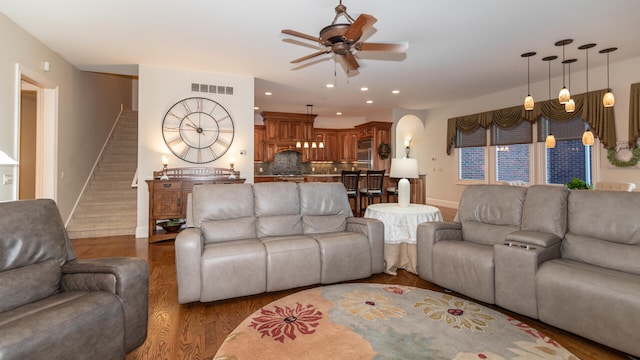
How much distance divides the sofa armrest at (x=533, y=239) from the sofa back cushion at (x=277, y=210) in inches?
78.4

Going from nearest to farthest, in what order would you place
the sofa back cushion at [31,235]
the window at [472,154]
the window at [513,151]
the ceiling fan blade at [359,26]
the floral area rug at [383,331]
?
the sofa back cushion at [31,235]
the floral area rug at [383,331]
the ceiling fan blade at [359,26]
the window at [513,151]
the window at [472,154]

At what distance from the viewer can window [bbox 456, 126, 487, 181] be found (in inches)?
315

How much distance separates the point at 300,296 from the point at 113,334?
153 cm

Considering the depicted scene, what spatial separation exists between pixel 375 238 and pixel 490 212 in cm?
117

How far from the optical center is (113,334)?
5.57ft

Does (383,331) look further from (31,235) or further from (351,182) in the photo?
(351,182)

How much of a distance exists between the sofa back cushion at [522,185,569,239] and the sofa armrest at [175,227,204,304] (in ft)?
9.34

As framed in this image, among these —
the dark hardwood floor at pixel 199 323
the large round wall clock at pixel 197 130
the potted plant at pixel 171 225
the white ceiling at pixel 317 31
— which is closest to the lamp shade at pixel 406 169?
the dark hardwood floor at pixel 199 323

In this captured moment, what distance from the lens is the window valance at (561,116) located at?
213 inches

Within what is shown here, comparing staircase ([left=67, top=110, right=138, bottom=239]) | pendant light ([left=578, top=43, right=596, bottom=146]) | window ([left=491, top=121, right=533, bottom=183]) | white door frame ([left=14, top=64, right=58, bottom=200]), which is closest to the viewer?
pendant light ([left=578, top=43, right=596, bottom=146])

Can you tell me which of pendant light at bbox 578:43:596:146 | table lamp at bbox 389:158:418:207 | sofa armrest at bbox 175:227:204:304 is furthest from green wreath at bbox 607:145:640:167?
sofa armrest at bbox 175:227:204:304

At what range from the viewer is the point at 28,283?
68.4 inches

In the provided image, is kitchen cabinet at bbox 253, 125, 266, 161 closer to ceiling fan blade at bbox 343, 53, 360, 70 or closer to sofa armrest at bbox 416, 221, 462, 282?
ceiling fan blade at bbox 343, 53, 360, 70

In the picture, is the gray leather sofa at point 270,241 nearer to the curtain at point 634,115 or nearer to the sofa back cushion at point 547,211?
the sofa back cushion at point 547,211
